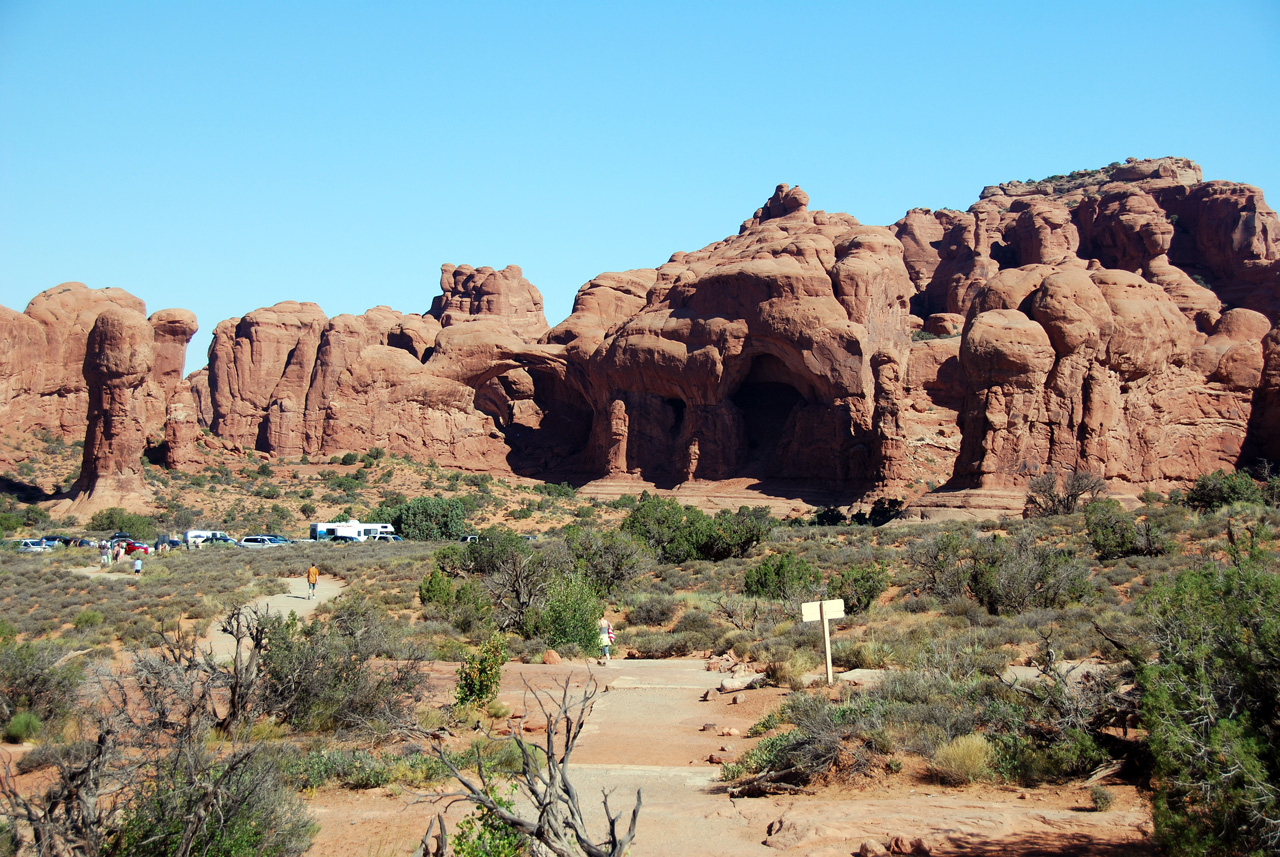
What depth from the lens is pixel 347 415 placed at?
179ft

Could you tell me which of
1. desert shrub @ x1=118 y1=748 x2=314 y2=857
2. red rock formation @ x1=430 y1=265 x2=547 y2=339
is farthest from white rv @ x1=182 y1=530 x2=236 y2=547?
red rock formation @ x1=430 y1=265 x2=547 y2=339

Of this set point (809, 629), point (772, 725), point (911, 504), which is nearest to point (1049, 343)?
point (911, 504)

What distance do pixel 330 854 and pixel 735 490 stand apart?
136ft

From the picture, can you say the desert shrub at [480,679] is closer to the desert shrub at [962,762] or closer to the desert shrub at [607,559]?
the desert shrub at [962,762]

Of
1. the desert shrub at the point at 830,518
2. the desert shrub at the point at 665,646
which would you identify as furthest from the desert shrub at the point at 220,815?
the desert shrub at the point at 830,518

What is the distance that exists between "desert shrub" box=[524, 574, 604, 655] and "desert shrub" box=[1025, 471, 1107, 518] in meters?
18.9

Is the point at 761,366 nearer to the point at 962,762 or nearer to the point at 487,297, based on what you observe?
the point at 487,297

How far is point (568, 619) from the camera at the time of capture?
694 inches

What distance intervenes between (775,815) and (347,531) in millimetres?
A: 35346

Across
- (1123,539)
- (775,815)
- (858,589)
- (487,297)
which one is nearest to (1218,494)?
(1123,539)

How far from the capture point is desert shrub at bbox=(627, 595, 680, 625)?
801 inches

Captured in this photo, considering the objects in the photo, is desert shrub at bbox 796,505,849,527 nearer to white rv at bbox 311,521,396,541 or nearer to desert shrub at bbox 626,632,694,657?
white rv at bbox 311,521,396,541

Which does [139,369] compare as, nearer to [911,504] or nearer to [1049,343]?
[911,504]

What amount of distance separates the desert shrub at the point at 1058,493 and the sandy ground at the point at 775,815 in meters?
24.5
